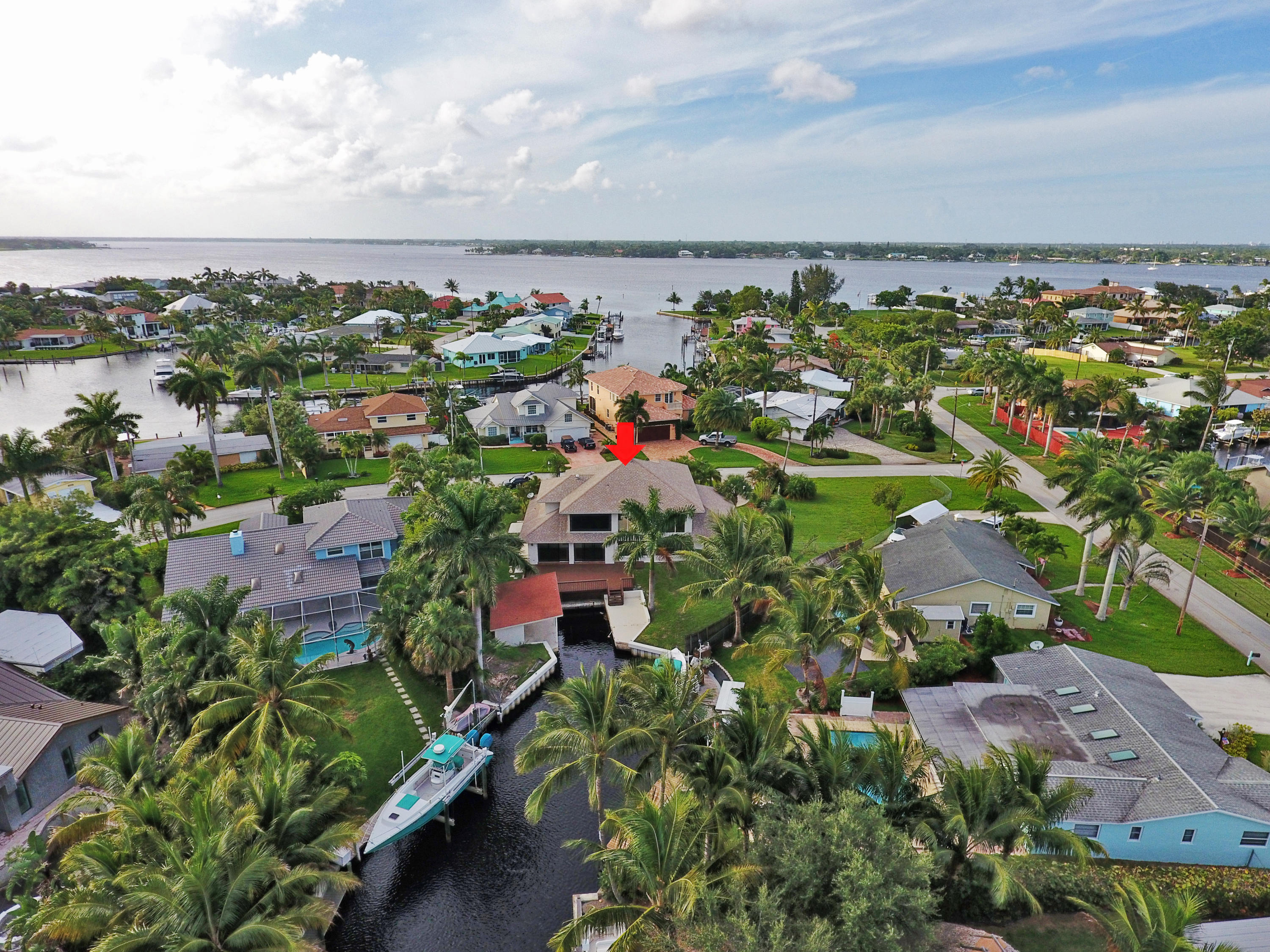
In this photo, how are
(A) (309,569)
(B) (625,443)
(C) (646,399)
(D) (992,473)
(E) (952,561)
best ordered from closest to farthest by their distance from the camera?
(A) (309,569), (E) (952,561), (D) (992,473), (B) (625,443), (C) (646,399)

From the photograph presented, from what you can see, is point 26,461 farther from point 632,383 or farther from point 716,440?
point 716,440

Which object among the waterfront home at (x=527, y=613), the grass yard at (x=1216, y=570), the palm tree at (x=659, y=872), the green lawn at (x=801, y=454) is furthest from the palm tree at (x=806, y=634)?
the green lawn at (x=801, y=454)

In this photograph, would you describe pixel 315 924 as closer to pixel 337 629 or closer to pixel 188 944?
pixel 188 944

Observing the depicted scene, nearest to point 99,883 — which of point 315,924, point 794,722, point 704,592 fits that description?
point 315,924

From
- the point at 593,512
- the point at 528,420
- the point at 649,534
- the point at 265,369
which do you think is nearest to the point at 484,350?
the point at 528,420

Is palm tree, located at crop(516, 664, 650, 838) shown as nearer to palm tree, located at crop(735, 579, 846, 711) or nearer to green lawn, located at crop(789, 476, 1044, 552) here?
palm tree, located at crop(735, 579, 846, 711)

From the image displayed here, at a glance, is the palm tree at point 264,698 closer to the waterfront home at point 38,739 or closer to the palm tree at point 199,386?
the waterfront home at point 38,739
